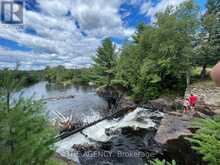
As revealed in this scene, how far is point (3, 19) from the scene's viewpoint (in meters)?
5.53

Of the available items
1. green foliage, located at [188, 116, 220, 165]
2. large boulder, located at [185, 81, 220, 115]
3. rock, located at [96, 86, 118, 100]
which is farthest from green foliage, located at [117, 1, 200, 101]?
green foliage, located at [188, 116, 220, 165]

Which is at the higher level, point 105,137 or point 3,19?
point 3,19

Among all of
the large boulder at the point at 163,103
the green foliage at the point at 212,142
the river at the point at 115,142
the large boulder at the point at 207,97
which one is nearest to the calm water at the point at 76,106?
the river at the point at 115,142

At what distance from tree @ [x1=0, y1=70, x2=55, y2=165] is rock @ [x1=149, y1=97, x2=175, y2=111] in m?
14.3

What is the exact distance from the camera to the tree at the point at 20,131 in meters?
3.13

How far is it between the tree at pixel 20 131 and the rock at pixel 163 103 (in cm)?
1435

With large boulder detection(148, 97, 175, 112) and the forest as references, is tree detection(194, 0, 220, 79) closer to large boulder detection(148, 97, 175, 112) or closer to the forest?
the forest

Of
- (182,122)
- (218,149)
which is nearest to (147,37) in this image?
(182,122)

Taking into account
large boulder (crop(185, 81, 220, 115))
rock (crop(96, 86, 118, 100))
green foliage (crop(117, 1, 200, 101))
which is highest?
green foliage (crop(117, 1, 200, 101))

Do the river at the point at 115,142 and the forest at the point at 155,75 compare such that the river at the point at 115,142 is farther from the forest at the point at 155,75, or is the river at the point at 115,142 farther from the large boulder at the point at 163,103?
the large boulder at the point at 163,103

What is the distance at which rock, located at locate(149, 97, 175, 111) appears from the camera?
16895mm

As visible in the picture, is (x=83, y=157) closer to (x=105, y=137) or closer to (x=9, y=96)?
(x=105, y=137)

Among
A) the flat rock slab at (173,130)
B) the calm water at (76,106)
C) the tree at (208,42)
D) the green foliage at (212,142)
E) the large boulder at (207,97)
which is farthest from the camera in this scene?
the tree at (208,42)

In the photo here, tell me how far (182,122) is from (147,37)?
14.7 metres
